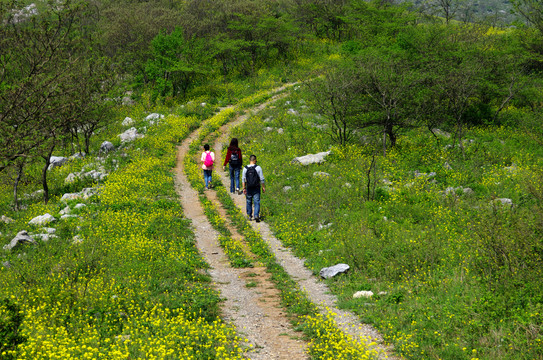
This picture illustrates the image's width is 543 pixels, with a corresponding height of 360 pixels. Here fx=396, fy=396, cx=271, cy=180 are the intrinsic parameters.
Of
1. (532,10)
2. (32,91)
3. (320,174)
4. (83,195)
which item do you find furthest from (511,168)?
(532,10)

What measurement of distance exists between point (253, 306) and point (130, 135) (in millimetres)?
23845

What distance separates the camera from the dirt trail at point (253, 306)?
275 inches

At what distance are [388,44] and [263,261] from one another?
2567cm

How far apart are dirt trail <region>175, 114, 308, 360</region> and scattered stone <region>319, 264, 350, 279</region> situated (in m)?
1.43

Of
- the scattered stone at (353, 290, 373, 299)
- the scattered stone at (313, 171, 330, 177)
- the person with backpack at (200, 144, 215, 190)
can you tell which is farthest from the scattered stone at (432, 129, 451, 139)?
the scattered stone at (353, 290, 373, 299)

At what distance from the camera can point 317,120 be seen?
28875 millimetres

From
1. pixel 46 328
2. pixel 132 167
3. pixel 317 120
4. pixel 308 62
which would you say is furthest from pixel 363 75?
pixel 308 62

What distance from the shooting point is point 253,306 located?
8672mm

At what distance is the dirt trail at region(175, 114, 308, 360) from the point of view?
6.99 m

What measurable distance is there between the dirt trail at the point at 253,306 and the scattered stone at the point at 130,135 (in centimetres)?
1760

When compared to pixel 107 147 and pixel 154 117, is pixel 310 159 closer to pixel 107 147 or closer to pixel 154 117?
pixel 107 147

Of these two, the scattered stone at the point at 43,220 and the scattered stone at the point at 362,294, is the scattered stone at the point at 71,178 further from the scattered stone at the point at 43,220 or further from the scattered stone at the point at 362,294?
the scattered stone at the point at 362,294

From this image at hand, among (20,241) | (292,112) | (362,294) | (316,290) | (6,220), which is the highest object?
(292,112)

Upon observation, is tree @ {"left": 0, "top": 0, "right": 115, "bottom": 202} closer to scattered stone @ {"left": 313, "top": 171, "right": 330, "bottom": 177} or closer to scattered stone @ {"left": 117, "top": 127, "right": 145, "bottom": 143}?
scattered stone @ {"left": 313, "top": 171, "right": 330, "bottom": 177}
